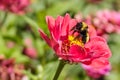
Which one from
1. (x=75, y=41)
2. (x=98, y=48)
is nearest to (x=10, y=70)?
(x=75, y=41)

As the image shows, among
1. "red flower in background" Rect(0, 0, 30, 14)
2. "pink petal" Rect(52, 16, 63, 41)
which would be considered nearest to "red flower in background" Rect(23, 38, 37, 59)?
"red flower in background" Rect(0, 0, 30, 14)

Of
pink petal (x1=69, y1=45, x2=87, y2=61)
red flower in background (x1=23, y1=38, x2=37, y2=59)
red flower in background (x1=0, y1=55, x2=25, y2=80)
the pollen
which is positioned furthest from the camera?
red flower in background (x1=23, y1=38, x2=37, y2=59)

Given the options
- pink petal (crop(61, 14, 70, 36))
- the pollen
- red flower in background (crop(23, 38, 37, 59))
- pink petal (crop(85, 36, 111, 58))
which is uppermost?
pink petal (crop(61, 14, 70, 36))

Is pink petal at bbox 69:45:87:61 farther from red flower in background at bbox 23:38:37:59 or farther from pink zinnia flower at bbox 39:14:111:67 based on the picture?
red flower in background at bbox 23:38:37:59

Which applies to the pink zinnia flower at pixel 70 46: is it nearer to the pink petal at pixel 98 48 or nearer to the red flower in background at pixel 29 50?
the pink petal at pixel 98 48

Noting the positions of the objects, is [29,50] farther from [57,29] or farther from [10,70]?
[57,29]

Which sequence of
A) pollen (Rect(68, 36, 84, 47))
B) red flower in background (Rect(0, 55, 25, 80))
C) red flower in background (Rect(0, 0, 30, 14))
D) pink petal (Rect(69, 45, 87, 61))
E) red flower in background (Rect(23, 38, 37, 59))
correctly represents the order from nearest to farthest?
pink petal (Rect(69, 45, 87, 61)), pollen (Rect(68, 36, 84, 47)), red flower in background (Rect(0, 55, 25, 80)), red flower in background (Rect(0, 0, 30, 14)), red flower in background (Rect(23, 38, 37, 59))

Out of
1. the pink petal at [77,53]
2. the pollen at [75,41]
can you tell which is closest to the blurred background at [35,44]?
the pollen at [75,41]
